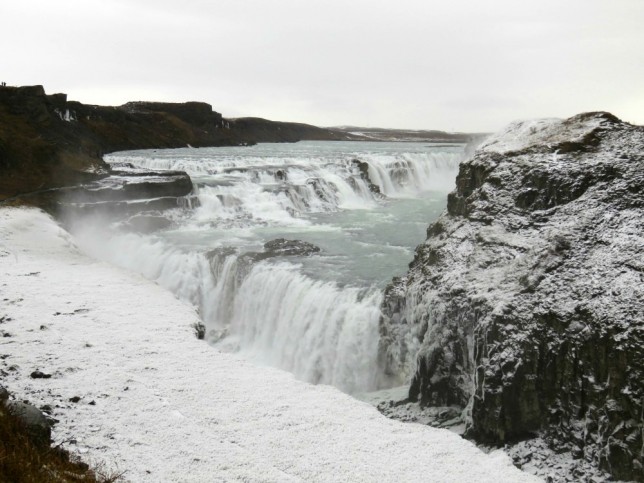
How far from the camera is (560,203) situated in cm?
1012

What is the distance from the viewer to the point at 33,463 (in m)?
4.44

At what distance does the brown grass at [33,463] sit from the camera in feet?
13.5

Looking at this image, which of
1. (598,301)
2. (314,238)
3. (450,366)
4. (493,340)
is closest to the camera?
(598,301)

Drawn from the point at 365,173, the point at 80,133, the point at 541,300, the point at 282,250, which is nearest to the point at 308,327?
the point at 282,250

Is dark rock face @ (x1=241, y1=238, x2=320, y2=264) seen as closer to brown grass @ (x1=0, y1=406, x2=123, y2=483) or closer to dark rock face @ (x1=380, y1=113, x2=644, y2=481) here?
dark rock face @ (x1=380, y1=113, x2=644, y2=481)

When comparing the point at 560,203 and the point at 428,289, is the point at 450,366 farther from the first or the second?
the point at 560,203

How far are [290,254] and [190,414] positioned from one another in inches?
402

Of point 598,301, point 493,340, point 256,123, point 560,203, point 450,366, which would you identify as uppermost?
point 256,123

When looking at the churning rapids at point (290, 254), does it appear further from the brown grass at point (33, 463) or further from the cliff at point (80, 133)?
the brown grass at point (33, 463)

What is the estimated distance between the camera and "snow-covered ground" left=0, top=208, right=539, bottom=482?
19.1ft

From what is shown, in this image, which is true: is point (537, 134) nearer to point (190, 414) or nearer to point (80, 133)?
point (190, 414)

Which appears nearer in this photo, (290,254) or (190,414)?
(190,414)

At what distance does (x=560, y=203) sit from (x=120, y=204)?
1910 centimetres

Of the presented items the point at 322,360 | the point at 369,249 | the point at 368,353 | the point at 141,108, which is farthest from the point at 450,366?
the point at 141,108
